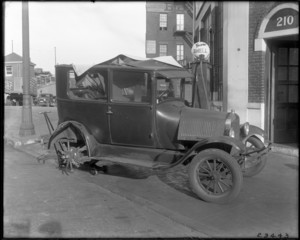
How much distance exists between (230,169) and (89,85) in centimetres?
275

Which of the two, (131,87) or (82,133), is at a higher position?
(131,87)

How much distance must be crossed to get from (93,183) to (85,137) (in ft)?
2.46

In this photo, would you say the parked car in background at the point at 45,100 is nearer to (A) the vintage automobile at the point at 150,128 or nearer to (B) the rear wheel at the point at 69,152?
(B) the rear wheel at the point at 69,152

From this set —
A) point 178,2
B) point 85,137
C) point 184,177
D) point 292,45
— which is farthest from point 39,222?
point 292,45

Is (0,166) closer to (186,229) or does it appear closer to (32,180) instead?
(186,229)

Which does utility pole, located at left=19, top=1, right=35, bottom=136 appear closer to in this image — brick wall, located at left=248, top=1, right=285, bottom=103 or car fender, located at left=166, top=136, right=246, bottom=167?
brick wall, located at left=248, top=1, right=285, bottom=103

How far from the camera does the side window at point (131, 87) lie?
5207 millimetres

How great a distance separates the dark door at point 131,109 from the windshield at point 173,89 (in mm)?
222

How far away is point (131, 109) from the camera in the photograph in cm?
526

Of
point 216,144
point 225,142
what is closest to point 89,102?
point 216,144

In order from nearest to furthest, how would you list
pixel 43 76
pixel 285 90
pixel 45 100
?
pixel 285 90
pixel 43 76
pixel 45 100

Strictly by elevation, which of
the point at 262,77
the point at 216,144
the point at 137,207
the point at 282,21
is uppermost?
the point at 282,21

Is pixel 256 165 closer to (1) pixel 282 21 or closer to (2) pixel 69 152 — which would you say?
(1) pixel 282 21

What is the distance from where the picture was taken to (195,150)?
4.83 m
